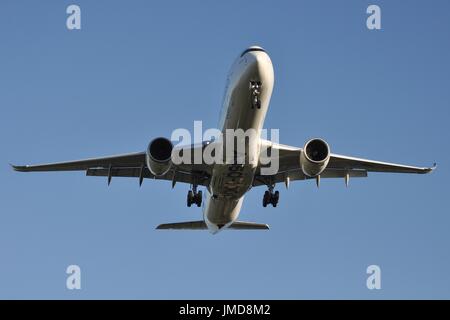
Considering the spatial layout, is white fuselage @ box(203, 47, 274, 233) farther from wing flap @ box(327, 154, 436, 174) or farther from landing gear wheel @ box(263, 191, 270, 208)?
wing flap @ box(327, 154, 436, 174)

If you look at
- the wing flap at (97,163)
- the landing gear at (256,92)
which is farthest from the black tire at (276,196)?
the landing gear at (256,92)

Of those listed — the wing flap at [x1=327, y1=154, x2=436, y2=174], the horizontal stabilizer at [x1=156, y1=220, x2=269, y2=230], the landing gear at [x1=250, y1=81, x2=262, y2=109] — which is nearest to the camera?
the landing gear at [x1=250, y1=81, x2=262, y2=109]

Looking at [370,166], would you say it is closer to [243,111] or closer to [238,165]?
[238,165]

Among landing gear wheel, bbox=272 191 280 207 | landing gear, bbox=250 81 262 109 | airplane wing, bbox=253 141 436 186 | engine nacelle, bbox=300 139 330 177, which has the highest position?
landing gear, bbox=250 81 262 109

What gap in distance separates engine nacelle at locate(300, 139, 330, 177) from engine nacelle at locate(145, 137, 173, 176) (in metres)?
5.38

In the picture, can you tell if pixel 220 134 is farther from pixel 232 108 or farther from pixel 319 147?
pixel 319 147

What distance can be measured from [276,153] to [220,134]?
3.09m

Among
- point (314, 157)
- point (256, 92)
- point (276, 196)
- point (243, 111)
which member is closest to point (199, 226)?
point (276, 196)

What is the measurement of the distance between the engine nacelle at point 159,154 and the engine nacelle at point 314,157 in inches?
212

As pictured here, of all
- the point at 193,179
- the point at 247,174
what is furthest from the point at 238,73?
the point at 193,179

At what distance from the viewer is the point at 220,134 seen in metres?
31.1

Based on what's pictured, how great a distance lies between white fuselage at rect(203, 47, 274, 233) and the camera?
2878 cm

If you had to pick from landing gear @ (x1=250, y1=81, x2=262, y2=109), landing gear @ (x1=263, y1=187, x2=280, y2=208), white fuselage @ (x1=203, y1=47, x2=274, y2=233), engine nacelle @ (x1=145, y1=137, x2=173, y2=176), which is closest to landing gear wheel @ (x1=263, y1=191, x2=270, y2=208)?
landing gear @ (x1=263, y1=187, x2=280, y2=208)

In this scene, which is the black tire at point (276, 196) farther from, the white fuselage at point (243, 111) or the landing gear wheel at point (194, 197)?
the landing gear wheel at point (194, 197)
